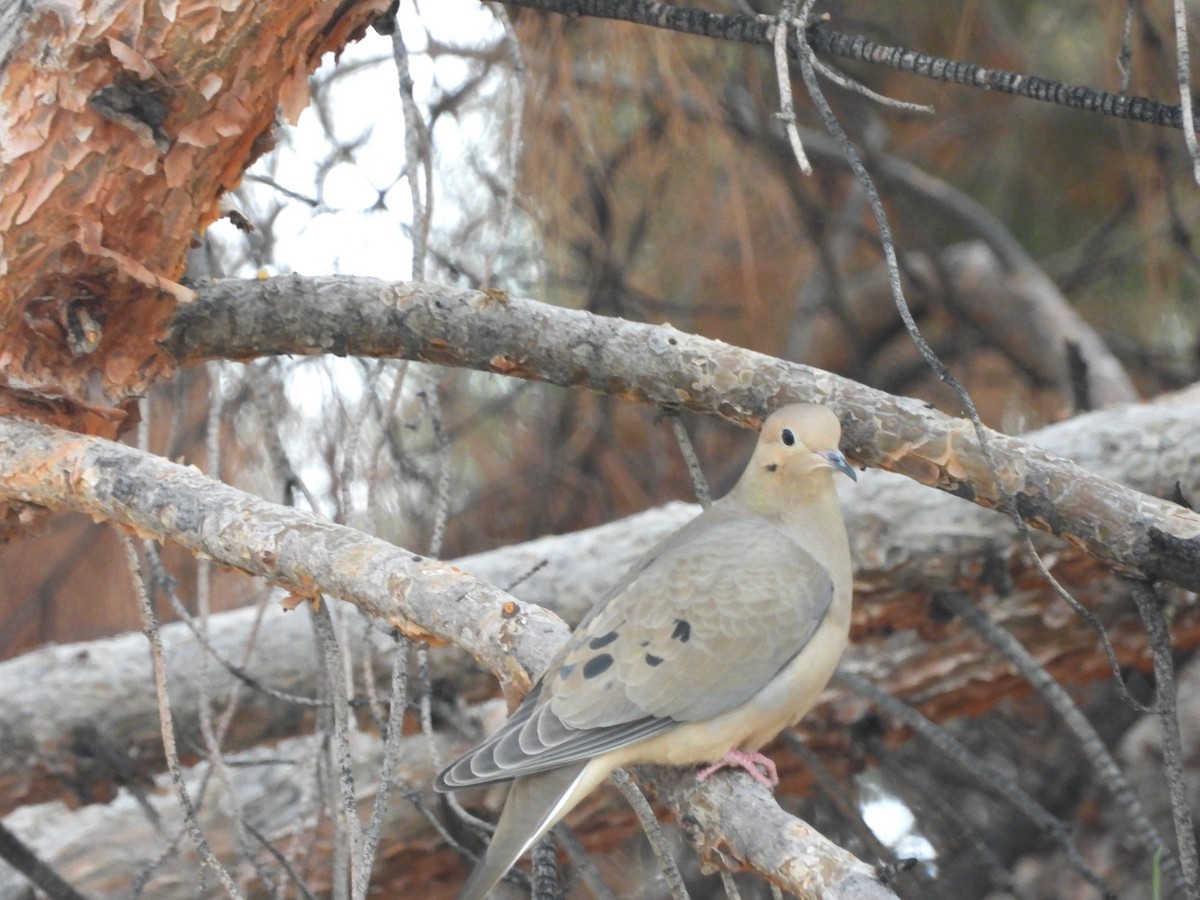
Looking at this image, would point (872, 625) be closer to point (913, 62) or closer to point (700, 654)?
point (700, 654)

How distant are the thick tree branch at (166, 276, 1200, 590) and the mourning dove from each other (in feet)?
0.20

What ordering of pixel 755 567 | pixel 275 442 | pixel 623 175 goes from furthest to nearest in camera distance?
pixel 623 175 → pixel 275 442 → pixel 755 567

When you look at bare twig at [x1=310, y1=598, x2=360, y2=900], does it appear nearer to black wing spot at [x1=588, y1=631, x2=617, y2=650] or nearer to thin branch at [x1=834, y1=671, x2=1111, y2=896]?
black wing spot at [x1=588, y1=631, x2=617, y2=650]

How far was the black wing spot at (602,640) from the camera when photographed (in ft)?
5.87

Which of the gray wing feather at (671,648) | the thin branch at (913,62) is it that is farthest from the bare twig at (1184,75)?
the gray wing feather at (671,648)

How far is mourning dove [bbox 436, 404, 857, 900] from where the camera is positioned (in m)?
1.66

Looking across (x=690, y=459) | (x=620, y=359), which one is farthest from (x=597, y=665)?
(x=620, y=359)

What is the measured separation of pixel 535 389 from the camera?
365cm

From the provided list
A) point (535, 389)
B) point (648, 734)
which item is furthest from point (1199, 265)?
point (648, 734)

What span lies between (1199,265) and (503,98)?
173cm

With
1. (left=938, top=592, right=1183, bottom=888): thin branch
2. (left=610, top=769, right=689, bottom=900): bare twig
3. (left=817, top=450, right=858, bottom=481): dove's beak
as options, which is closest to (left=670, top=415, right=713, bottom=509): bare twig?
(left=817, top=450, right=858, bottom=481): dove's beak

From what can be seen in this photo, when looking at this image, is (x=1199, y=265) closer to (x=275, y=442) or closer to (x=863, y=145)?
(x=863, y=145)

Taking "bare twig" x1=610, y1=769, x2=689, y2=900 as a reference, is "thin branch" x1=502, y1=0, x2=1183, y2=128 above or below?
above

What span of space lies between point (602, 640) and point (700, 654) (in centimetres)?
14
